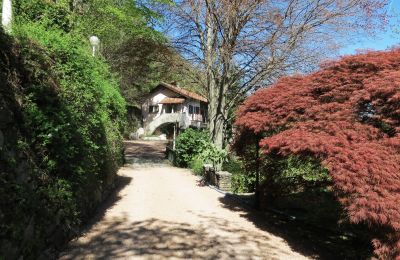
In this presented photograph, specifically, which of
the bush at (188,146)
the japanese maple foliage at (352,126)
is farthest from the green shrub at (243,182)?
the bush at (188,146)

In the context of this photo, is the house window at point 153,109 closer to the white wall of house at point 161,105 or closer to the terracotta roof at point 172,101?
the white wall of house at point 161,105

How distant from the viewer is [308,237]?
26.9 ft

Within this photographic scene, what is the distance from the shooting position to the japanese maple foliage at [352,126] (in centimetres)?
536

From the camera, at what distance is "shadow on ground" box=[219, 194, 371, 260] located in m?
7.11

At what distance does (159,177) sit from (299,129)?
1039cm

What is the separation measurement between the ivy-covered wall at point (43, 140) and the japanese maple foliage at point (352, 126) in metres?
3.67

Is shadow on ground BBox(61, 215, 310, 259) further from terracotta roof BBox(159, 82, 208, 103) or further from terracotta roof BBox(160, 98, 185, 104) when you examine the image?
terracotta roof BBox(160, 98, 185, 104)

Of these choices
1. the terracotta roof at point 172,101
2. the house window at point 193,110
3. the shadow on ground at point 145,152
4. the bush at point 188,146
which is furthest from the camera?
the house window at point 193,110

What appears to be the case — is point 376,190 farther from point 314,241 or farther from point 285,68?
point 285,68

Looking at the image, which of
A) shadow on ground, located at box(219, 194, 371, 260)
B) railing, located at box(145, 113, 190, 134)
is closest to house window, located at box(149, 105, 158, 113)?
railing, located at box(145, 113, 190, 134)

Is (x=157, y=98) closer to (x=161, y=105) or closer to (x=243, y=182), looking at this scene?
(x=161, y=105)

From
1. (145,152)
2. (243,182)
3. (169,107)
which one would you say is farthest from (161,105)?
(243,182)

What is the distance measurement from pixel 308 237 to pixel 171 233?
295 centimetres

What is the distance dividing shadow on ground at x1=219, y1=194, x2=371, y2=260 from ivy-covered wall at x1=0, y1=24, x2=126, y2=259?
160 inches
